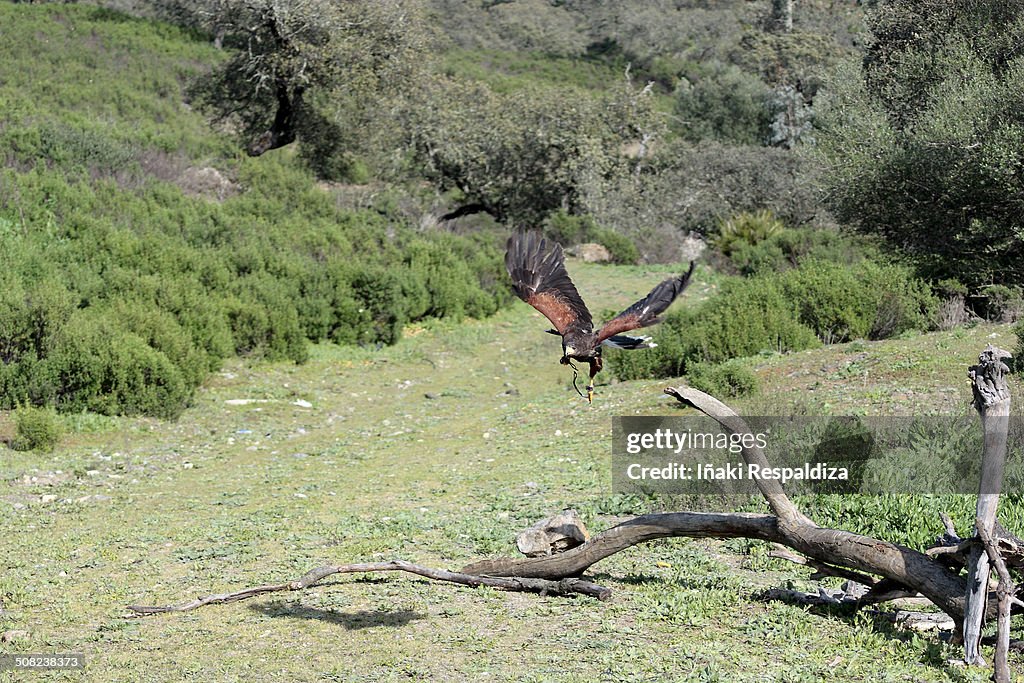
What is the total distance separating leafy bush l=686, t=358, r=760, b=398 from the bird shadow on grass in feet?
15.8

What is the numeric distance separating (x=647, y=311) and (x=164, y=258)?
10508 mm

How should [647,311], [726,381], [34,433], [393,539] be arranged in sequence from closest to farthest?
[647,311], [393,539], [34,433], [726,381]

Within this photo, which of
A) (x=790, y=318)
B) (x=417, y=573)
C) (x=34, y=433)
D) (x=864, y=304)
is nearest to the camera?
(x=417, y=573)

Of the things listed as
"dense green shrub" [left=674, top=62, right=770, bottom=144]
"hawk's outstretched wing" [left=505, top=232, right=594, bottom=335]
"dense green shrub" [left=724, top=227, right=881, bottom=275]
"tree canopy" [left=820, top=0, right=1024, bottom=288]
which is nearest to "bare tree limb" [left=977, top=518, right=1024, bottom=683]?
"hawk's outstretched wing" [left=505, top=232, right=594, bottom=335]

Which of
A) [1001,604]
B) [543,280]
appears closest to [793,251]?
[543,280]

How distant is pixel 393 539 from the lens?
6547mm

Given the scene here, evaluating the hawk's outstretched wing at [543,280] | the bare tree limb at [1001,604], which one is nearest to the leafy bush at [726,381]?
the hawk's outstretched wing at [543,280]

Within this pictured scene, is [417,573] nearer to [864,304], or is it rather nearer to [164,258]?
[864,304]

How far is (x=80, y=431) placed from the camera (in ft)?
31.4

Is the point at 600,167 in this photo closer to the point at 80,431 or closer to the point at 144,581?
the point at 80,431

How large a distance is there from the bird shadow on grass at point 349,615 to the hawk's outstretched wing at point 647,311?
1808mm

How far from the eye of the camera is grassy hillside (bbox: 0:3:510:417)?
33.5 feet

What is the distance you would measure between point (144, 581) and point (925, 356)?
24.3ft

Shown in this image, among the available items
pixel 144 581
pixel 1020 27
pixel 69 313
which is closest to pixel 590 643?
pixel 144 581
